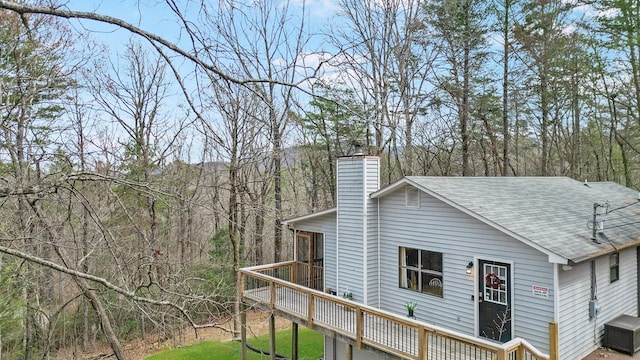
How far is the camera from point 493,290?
7.62 metres

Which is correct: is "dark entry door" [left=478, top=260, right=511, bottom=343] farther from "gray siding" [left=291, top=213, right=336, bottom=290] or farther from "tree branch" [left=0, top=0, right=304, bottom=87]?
"tree branch" [left=0, top=0, right=304, bottom=87]

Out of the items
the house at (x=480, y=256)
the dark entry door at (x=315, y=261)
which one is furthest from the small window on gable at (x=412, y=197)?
the dark entry door at (x=315, y=261)

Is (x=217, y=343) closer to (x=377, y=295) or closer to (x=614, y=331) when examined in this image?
(x=377, y=295)

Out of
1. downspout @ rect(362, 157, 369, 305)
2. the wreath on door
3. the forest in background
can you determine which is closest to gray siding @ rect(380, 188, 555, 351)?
the wreath on door

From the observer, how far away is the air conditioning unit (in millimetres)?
7586

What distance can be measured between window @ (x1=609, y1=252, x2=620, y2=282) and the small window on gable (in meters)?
4.27

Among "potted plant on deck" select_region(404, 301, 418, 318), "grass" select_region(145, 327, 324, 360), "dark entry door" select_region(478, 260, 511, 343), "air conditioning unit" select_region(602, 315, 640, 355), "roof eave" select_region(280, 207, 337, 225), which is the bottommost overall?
"grass" select_region(145, 327, 324, 360)

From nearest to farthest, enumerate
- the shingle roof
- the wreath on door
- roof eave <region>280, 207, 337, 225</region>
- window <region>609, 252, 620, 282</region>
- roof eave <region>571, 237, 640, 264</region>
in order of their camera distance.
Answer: roof eave <region>571, 237, 640, 264</region> → the shingle roof → the wreath on door → window <region>609, 252, 620, 282</region> → roof eave <region>280, 207, 337, 225</region>

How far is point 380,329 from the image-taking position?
8008 millimetres

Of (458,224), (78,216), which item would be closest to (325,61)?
(78,216)

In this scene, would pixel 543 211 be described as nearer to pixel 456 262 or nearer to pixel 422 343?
pixel 456 262

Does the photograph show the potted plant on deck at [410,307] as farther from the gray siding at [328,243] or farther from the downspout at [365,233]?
the gray siding at [328,243]

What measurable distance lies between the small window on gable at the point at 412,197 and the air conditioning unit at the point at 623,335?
4.41m

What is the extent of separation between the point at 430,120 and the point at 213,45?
18.3 meters
